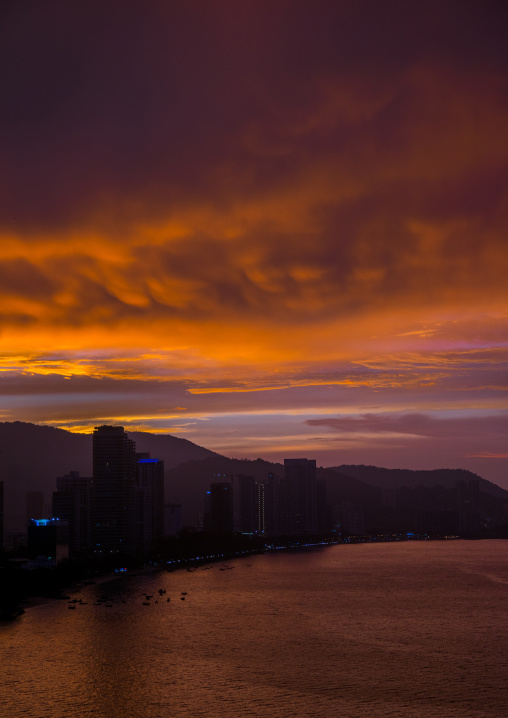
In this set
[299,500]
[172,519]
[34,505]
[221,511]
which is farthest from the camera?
[299,500]

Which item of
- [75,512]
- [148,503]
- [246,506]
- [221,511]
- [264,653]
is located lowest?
[246,506]

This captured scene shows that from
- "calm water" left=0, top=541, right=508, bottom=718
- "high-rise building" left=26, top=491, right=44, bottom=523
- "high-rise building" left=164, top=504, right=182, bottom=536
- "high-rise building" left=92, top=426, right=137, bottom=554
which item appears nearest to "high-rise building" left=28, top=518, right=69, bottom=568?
"calm water" left=0, top=541, right=508, bottom=718

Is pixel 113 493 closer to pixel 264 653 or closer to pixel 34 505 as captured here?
pixel 34 505

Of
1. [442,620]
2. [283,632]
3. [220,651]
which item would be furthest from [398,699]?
[442,620]

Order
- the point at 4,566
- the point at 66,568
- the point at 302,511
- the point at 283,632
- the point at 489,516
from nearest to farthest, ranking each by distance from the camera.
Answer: the point at 283,632 < the point at 4,566 < the point at 66,568 < the point at 302,511 < the point at 489,516

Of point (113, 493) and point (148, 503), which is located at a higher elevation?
point (113, 493)

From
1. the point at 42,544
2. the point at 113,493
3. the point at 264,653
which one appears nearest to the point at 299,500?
the point at 113,493

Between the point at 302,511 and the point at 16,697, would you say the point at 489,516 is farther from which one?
the point at 16,697
